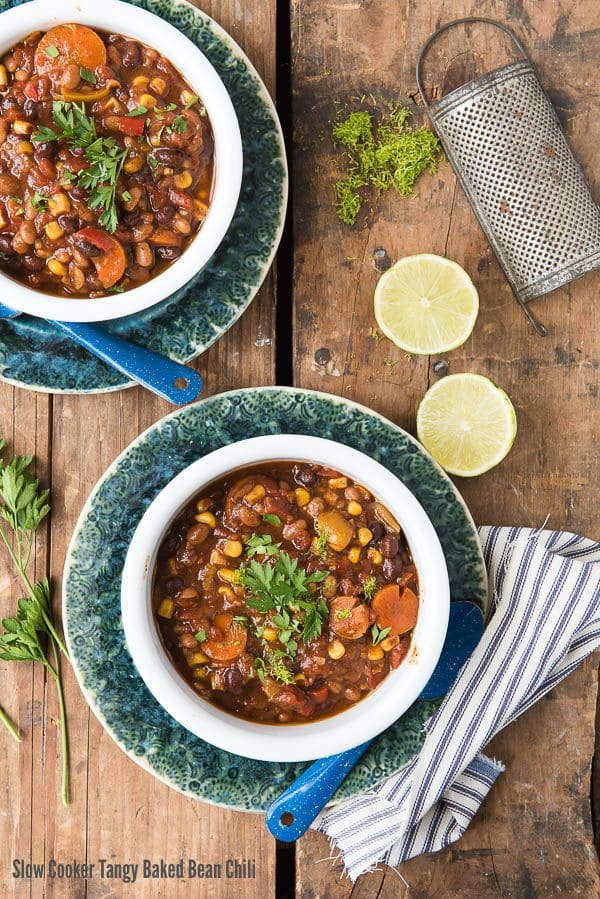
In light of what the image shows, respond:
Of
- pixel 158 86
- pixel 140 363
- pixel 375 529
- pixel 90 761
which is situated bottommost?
pixel 90 761

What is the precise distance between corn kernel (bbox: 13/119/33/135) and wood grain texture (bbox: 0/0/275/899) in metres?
0.99

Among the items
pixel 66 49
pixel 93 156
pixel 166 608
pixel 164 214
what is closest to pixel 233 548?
pixel 166 608

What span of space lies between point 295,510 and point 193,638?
0.54 metres

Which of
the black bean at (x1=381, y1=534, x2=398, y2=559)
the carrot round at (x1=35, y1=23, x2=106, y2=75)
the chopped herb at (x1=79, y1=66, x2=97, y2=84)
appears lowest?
the black bean at (x1=381, y1=534, x2=398, y2=559)

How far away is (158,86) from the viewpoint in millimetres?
2715

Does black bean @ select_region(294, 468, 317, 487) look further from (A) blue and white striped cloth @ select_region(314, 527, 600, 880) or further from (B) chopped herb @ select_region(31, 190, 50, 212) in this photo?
(B) chopped herb @ select_region(31, 190, 50, 212)

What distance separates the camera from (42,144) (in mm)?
2609

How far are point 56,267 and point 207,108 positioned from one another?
2.41 feet

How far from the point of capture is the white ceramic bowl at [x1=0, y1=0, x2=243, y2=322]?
8.71 feet

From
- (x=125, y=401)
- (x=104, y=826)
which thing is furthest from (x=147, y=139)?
(x=104, y=826)

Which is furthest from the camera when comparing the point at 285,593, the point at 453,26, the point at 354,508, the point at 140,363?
the point at 453,26


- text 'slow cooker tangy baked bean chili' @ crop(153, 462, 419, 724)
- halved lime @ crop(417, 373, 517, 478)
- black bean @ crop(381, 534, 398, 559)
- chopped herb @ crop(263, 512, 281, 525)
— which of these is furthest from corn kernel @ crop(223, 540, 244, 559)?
halved lime @ crop(417, 373, 517, 478)

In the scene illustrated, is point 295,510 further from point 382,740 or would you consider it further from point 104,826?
point 104,826

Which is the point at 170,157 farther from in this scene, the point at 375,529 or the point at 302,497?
the point at 375,529
